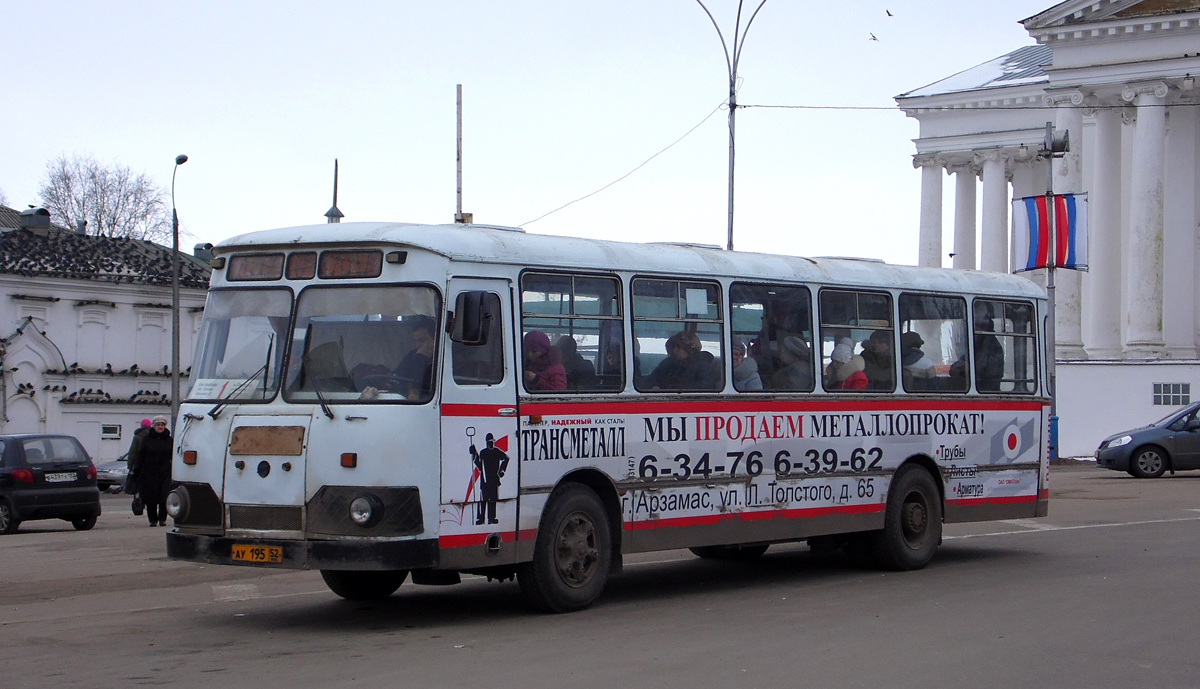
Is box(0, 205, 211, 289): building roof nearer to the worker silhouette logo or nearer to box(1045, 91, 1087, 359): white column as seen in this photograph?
box(1045, 91, 1087, 359): white column

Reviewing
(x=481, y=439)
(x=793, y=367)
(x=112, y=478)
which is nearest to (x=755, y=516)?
(x=793, y=367)

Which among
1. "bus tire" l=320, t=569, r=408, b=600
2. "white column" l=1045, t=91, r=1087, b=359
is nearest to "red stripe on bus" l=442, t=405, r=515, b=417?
"bus tire" l=320, t=569, r=408, b=600

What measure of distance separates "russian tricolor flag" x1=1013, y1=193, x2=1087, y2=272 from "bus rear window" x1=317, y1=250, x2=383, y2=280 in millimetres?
26467

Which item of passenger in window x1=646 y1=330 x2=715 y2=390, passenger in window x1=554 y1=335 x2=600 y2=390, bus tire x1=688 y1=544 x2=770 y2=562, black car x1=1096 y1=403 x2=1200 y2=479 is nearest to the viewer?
passenger in window x1=554 y1=335 x2=600 y2=390

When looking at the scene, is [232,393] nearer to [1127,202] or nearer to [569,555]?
[569,555]

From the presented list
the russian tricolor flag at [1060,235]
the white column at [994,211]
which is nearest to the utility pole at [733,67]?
the russian tricolor flag at [1060,235]

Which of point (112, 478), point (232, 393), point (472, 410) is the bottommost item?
point (112, 478)

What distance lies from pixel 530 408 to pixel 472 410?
22.7 inches

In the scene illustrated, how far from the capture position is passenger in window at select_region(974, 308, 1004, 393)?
15.2 metres

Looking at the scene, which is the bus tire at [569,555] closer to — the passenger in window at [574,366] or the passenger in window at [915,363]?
the passenger in window at [574,366]

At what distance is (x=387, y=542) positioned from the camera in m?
9.96

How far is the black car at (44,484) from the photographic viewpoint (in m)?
22.9

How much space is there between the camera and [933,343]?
14758 mm

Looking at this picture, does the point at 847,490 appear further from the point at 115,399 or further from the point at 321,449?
the point at 115,399
